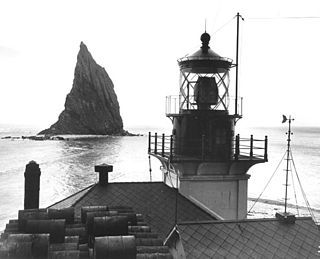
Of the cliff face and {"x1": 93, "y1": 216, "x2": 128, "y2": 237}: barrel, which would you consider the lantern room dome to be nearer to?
{"x1": 93, "y1": 216, "x2": 128, "y2": 237}: barrel

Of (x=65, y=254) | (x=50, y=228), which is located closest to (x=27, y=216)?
(x=50, y=228)

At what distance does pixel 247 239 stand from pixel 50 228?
4976 millimetres

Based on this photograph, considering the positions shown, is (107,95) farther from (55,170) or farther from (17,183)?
(17,183)

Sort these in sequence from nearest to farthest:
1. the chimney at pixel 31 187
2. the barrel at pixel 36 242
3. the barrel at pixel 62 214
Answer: the barrel at pixel 36 242
the barrel at pixel 62 214
the chimney at pixel 31 187

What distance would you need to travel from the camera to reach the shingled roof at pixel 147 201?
38.8ft

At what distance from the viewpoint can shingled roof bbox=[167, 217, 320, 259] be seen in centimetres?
893

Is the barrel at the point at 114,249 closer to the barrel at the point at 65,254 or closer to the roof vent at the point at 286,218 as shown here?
the barrel at the point at 65,254

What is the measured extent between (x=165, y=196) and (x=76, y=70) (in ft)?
546

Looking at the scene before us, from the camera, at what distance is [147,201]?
12531mm

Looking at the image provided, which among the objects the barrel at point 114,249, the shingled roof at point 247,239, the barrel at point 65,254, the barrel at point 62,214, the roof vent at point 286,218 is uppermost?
the barrel at point 114,249

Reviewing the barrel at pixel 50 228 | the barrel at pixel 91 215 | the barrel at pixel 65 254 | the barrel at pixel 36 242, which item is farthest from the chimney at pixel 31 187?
the barrel at pixel 65 254

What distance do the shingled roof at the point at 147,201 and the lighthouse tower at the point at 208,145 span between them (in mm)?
731

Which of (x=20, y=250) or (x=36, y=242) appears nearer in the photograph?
(x=20, y=250)

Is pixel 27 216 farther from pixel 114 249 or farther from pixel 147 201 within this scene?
pixel 147 201
